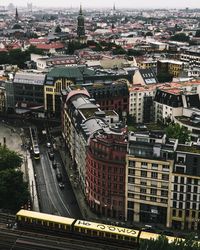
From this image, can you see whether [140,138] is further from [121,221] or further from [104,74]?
[104,74]

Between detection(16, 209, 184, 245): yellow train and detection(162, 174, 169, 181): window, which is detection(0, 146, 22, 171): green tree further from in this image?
detection(162, 174, 169, 181): window

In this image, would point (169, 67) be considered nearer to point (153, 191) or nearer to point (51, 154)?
point (51, 154)

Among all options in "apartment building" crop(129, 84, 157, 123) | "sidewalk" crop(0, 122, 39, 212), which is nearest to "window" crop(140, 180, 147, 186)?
"sidewalk" crop(0, 122, 39, 212)

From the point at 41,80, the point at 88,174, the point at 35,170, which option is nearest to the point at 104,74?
the point at 41,80

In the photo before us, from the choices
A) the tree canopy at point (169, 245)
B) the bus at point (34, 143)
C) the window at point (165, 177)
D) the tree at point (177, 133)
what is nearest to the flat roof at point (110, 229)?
the tree canopy at point (169, 245)

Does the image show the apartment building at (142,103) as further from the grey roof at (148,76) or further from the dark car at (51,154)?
the dark car at (51,154)

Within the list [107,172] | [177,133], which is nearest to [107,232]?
[107,172]
